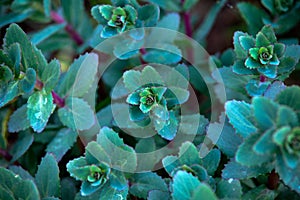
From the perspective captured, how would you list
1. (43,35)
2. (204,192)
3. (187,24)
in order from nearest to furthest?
(204,192) < (43,35) < (187,24)

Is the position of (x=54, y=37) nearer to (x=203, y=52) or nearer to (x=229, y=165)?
(x=203, y=52)

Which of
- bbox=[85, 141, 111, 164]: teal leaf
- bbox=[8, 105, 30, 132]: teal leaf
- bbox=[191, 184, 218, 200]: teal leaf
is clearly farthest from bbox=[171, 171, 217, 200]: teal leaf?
bbox=[8, 105, 30, 132]: teal leaf

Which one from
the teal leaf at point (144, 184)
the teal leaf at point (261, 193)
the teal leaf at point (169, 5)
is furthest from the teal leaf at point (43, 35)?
the teal leaf at point (261, 193)

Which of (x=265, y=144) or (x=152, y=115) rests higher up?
(x=265, y=144)

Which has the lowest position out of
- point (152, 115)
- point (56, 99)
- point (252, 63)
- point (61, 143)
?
point (61, 143)

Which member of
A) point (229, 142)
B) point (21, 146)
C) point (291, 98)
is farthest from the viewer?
point (21, 146)

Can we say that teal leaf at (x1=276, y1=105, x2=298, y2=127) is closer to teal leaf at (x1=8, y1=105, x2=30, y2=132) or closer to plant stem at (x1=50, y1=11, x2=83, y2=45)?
teal leaf at (x1=8, y1=105, x2=30, y2=132)

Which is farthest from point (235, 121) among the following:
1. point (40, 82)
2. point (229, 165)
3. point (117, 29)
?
point (40, 82)

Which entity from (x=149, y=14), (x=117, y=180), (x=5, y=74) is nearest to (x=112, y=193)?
(x=117, y=180)

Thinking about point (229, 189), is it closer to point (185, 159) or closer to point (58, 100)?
point (185, 159)
